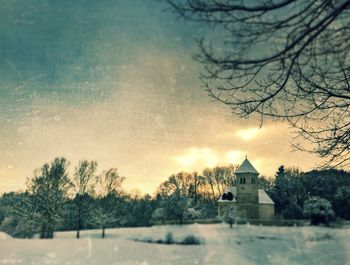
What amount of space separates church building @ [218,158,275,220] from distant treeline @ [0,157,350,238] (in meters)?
2.57

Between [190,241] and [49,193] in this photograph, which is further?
[49,193]

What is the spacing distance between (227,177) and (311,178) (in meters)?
19.2

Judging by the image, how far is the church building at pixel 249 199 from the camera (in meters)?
53.3

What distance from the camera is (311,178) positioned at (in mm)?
55812

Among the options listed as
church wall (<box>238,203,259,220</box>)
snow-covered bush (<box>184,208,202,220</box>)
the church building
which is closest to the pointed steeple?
the church building

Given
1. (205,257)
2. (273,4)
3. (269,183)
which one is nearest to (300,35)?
(273,4)

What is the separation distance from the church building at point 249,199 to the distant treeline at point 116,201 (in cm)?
257

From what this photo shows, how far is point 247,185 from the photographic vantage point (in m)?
54.5

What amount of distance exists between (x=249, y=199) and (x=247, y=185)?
215 centimetres

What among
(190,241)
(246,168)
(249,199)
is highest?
(246,168)

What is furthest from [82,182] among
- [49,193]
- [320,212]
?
[320,212]

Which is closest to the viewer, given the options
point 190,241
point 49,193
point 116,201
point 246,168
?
point 190,241

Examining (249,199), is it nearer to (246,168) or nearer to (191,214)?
(246,168)

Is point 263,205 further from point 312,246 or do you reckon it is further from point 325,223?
point 312,246
